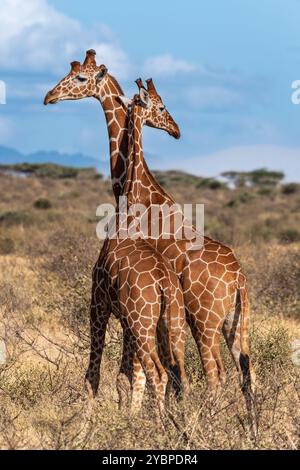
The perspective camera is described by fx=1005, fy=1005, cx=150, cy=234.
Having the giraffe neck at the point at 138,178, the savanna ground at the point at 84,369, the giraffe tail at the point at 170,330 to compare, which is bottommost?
the savanna ground at the point at 84,369

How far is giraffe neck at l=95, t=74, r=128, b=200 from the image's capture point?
26.5 ft

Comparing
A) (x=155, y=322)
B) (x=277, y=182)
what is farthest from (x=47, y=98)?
(x=277, y=182)

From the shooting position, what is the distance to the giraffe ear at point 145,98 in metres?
7.78

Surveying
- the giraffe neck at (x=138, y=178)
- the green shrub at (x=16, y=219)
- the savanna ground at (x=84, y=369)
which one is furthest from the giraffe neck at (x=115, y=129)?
the green shrub at (x=16, y=219)

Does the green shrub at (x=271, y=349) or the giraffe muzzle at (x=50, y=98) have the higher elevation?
the giraffe muzzle at (x=50, y=98)

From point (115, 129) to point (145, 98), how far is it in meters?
0.42

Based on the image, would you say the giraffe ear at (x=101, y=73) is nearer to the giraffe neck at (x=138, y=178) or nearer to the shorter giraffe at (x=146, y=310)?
the giraffe neck at (x=138, y=178)

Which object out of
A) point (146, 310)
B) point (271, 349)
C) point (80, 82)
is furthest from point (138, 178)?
point (271, 349)

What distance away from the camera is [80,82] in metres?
8.09

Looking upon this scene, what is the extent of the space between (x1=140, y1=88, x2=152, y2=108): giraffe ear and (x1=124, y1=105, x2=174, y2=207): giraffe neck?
83 mm

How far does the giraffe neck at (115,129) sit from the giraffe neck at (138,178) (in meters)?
0.25

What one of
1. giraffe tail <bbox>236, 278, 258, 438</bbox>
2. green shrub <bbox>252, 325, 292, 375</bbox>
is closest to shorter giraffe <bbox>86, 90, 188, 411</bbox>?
giraffe tail <bbox>236, 278, 258, 438</bbox>

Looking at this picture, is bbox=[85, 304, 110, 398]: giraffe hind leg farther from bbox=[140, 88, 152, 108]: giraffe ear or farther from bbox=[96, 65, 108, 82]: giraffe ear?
bbox=[96, 65, 108, 82]: giraffe ear

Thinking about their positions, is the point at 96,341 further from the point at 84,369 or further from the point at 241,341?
the point at 84,369
